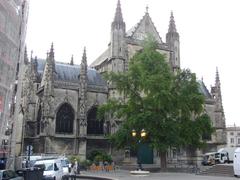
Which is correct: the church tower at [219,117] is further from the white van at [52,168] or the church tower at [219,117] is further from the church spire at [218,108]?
the white van at [52,168]

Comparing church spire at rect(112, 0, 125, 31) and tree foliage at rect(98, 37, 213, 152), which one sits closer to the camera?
tree foliage at rect(98, 37, 213, 152)

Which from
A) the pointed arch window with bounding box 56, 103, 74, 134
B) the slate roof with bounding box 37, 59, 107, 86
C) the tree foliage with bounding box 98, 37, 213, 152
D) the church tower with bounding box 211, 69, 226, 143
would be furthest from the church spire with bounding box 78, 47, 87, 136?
the church tower with bounding box 211, 69, 226, 143

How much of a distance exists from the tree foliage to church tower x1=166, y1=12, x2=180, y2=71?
1362cm

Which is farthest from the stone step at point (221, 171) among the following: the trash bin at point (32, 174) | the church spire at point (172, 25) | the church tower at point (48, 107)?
the church spire at point (172, 25)

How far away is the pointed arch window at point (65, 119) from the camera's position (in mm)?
42688

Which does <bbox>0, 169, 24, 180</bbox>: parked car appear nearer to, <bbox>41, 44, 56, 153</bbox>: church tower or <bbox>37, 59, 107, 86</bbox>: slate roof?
<bbox>41, 44, 56, 153</bbox>: church tower

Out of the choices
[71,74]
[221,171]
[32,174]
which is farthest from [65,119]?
[32,174]

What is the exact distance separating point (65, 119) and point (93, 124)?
3.57m

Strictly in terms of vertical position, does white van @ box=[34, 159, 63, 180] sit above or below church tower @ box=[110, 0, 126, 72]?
below

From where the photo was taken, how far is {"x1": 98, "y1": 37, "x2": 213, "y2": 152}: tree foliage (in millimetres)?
33688

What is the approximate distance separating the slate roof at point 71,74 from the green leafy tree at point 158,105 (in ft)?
35.3

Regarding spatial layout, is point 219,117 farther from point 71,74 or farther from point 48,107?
point 48,107

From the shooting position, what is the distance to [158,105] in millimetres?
33250

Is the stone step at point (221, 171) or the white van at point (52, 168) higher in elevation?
the white van at point (52, 168)
